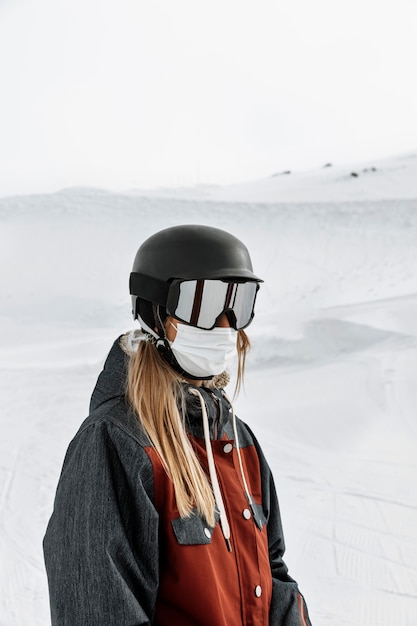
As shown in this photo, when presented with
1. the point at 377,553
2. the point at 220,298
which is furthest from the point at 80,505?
the point at 377,553

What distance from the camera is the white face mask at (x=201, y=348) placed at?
1057 millimetres

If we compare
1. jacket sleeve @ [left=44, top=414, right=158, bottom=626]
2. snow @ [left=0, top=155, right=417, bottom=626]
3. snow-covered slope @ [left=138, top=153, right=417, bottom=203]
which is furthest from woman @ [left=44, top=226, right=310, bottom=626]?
snow-covered slope @ [left=138, top=153, right=417, bottom=203]

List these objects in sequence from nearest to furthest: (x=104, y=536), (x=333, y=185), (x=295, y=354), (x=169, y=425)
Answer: (x=104, y=536) < (x=169, y=425) < (x=295, y=354) < (x=333, y=185)

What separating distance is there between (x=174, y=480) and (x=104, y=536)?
12 centimetres

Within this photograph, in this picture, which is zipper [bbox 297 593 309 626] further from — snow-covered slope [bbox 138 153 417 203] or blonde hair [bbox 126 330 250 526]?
snow-covered slope [bbox 138 153 417 203]

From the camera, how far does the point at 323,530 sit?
3.09 m

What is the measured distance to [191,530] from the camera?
91cm

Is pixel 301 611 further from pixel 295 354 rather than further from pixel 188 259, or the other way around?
pixel 295 354

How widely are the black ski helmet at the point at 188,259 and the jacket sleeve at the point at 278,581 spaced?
0.30 metres

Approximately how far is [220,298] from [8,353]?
3963 mm

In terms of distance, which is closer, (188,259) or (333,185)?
(188,259)

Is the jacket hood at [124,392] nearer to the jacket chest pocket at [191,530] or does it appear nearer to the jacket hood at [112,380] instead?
the jacket hood at [112,380]

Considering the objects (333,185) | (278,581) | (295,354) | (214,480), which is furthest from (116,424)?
(333,185)

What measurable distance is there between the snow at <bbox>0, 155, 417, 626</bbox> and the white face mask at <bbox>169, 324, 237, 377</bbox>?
186 centimetres
